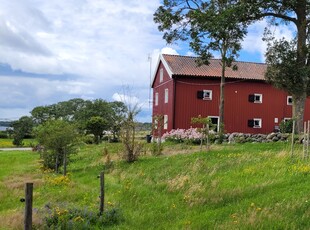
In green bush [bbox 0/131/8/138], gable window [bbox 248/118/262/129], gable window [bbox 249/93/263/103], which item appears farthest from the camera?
green bush [bbox 0/131/8/138]

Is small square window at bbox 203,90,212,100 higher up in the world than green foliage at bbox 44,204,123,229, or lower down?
higher up

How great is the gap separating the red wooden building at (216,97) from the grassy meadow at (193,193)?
17.5 metres

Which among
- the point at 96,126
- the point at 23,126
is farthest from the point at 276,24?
the point at 23,126

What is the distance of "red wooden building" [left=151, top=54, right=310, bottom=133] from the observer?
32.3 m

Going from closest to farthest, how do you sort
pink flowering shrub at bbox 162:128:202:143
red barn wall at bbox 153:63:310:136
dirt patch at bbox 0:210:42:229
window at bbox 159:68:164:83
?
dirt patch at bbox 0:210:42:229
pink flowering shrub at bbox 162:128:202:143
red barn wall at bbox 153:63:310:136
window at bbox 159:68:164:83

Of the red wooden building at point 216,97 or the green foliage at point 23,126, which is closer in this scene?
the red wooden building at point 216,97

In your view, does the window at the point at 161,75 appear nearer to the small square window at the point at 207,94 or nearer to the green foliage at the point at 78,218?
the small square window at the point at 207,94

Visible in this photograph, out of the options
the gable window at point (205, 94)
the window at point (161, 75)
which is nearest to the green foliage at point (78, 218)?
the gable window at point (205, 94)

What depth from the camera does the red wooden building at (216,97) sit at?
32.3 metres

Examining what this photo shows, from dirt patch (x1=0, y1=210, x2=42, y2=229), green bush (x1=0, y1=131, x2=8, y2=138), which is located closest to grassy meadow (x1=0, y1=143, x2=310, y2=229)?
dirt patch (x1=0, y1=210, x2=42, y2=229)

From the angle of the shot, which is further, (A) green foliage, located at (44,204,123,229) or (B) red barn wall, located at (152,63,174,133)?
(B) red barn wall, located at (152,63,174,133)

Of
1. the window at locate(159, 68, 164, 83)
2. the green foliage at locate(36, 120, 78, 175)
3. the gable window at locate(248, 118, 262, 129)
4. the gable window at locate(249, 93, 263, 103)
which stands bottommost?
the green foliage at locate(36, 120, 78, 175)

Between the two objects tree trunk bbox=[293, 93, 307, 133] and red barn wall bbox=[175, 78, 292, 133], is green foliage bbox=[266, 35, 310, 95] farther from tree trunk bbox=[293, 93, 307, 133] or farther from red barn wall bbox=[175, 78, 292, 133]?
red barn wall bbox=[175, 78, 292, 133]

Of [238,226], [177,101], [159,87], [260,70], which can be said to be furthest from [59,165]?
[260,70]
